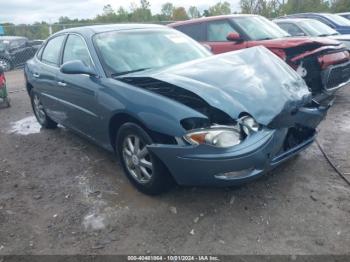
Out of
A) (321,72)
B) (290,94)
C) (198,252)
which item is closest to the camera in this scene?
(198,252)

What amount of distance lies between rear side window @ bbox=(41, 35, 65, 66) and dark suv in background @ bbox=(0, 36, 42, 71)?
11.8 metres

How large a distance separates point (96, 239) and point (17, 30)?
1862cm

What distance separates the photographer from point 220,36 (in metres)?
7.88

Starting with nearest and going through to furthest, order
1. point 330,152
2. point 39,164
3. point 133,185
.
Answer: point 133,185
point 330,152
point 39,164

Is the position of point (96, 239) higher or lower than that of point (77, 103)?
lower

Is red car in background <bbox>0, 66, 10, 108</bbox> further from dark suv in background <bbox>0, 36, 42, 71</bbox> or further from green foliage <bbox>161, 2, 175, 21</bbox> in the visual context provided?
green foliage <bbox>161, 2, 175, 21</bbox>

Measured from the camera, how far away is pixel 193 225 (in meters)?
3.16

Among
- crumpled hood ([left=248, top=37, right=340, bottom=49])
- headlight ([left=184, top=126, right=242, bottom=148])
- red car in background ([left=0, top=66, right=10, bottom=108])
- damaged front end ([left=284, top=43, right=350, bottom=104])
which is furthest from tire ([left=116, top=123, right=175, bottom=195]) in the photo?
red car in background ([left=0, top=66, right=10, bottom=108])

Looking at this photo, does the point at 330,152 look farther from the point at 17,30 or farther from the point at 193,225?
the point at 17,30

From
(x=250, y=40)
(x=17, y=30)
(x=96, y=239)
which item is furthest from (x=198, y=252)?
(x=17, y=30)

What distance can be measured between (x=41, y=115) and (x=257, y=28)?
4.51m

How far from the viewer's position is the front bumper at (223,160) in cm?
294

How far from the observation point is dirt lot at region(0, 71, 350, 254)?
2.92m

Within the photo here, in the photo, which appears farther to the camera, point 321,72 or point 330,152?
point 321,72
